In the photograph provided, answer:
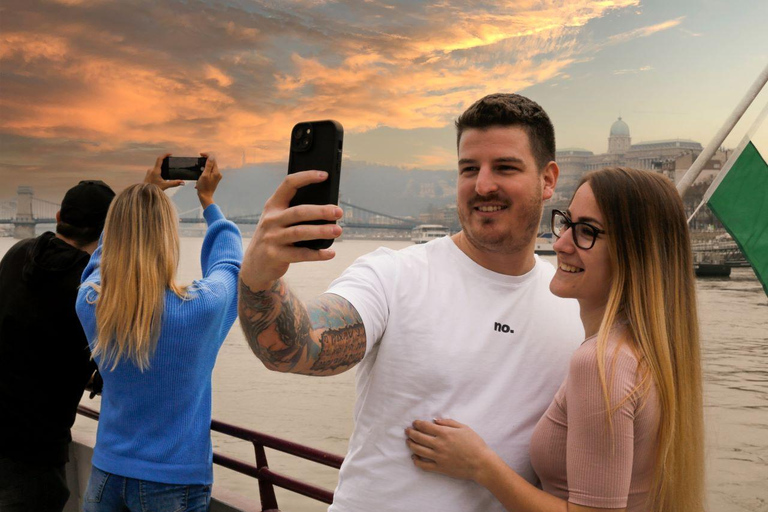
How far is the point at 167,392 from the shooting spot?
2418 mm

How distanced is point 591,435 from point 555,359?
1.16ft

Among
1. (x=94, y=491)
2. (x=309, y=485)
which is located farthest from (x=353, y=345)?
(x=94, y=491)

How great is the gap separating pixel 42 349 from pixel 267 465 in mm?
1023

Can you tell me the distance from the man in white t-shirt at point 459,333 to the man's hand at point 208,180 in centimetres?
118

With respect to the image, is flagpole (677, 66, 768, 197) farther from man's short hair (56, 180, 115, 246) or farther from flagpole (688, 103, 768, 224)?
man's short hair (56, 180, 115, 246)

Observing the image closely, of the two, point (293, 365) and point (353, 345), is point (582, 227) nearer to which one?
point (353, 345)

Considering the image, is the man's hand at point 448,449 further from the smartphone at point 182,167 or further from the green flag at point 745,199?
the green flag at point 745,199

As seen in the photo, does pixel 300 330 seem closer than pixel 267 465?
Yes

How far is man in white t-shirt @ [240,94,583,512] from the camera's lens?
1609 millimetres

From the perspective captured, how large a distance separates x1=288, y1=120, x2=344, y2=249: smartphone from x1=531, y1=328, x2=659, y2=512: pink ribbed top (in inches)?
26.0

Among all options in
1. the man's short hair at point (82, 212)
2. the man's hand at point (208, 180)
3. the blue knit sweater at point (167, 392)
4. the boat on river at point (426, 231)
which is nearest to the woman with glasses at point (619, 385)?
the blue knit sweater at point (167, 392)

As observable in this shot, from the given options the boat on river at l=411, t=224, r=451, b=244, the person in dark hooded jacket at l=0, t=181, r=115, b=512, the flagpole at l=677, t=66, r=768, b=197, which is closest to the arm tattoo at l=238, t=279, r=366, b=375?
the person in dark hooded jacket at l=0, t=181, r=115, b=512

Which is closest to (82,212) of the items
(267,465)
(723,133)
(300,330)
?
(267,465)

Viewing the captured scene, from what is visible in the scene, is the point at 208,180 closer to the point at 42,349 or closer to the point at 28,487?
the point at 42,349
